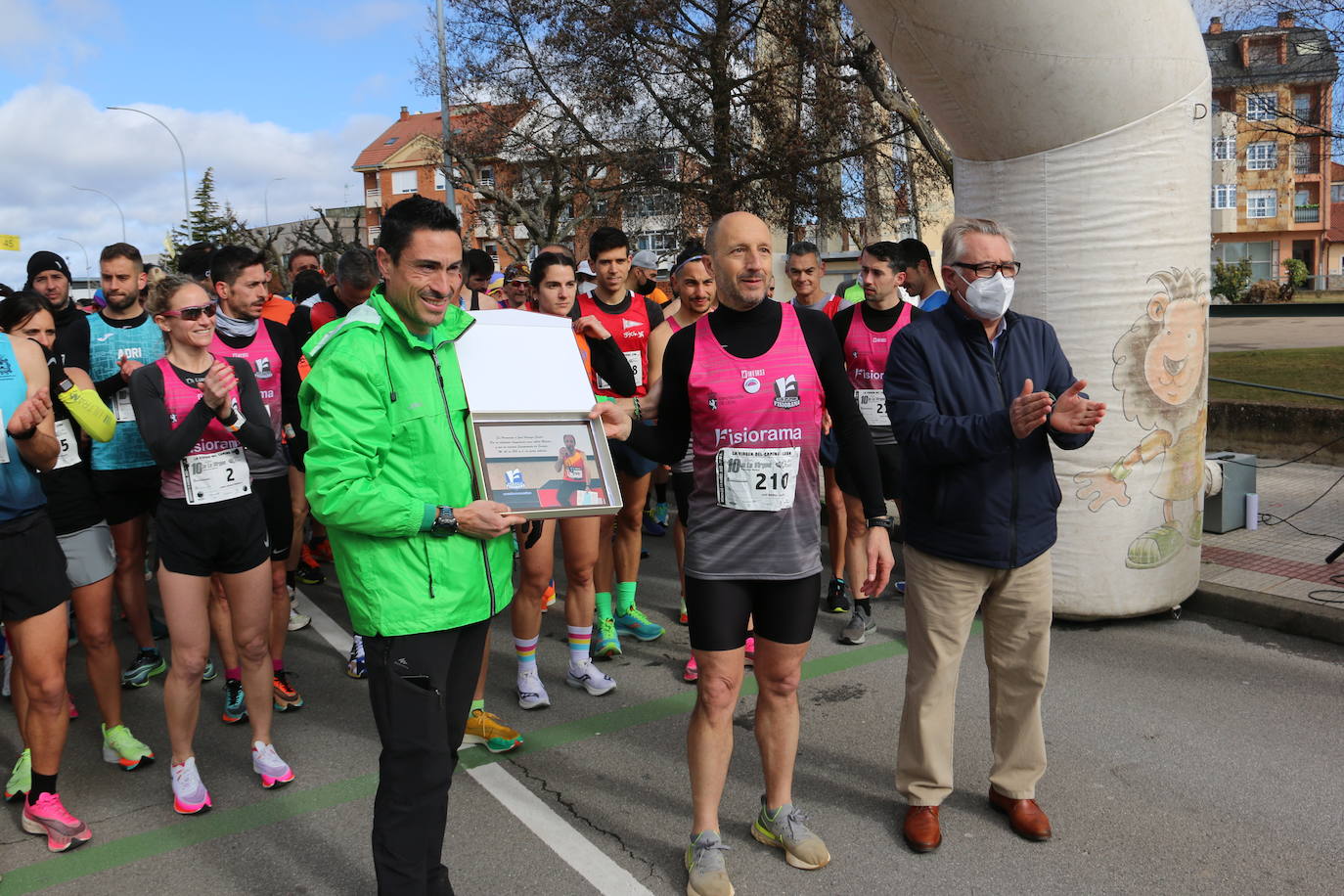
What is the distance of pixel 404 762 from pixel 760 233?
1881mm

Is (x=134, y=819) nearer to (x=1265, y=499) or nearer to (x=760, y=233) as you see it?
(x=760, y=233)

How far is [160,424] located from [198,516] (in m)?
0.38

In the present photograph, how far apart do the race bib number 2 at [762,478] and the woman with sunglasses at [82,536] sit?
2506 millimetres

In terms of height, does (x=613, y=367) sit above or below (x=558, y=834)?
above

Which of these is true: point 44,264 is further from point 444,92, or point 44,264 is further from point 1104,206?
point 444,92

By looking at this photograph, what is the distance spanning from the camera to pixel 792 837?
136 inches

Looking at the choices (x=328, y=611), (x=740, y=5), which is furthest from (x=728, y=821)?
(x=740, y=5)

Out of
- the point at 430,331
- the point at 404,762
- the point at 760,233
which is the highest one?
the point at 760,233

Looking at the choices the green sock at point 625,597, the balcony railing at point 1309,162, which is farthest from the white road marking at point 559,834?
the balcony railing at point 1309,162

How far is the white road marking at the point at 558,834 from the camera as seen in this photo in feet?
11.1

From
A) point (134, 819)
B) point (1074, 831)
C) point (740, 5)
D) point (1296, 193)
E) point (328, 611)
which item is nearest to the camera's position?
point (1074, 831)

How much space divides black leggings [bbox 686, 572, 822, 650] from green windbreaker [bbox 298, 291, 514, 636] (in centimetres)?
73

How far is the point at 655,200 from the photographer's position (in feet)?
64.9

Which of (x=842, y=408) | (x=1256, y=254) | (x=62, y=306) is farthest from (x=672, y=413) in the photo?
(x=1256, y=254)
